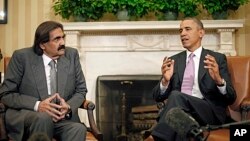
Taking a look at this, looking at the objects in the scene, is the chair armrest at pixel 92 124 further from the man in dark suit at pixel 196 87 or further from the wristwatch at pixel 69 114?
the man in dark suit at pixel 196 87

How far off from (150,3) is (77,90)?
5.01ft

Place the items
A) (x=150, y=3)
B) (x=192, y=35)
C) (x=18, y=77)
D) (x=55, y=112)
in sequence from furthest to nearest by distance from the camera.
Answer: (x=150, y=3), (x=192, y=35), (x=18, y=77), (x=55, y=112)

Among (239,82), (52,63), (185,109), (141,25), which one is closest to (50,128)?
(52,63)

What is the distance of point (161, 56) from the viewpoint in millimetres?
4191

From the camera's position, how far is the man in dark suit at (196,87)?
246cm

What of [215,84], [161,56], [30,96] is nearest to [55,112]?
[30,96]

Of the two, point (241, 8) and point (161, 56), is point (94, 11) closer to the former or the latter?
point (161, 56)

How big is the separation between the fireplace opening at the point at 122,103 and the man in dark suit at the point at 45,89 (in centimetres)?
140

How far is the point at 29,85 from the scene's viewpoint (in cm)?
261

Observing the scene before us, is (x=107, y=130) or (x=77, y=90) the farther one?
(x=107, y=130)

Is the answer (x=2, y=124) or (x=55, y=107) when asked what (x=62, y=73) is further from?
(x=2, y=124)

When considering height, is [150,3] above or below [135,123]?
above

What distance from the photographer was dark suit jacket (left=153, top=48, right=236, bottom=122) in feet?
8.62

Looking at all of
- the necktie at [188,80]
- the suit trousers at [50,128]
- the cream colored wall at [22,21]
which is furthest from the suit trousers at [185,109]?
the cream colored wall at [22,21]
